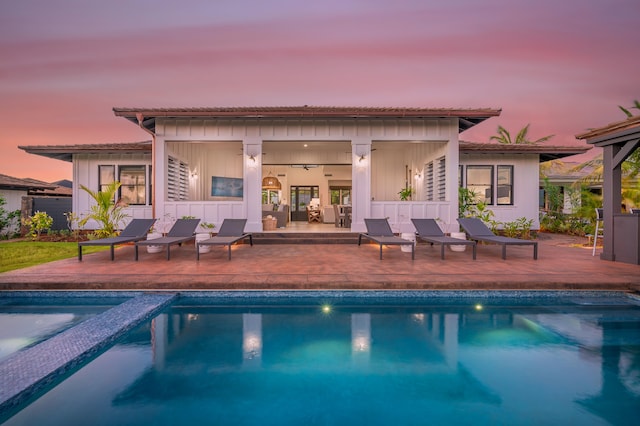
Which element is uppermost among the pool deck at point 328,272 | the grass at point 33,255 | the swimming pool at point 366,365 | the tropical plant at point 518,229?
the tropical plant at point 518,229

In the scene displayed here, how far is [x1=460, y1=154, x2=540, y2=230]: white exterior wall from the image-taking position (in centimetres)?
1171

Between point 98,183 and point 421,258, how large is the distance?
1200cm

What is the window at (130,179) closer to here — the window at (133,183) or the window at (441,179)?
the window at (133,183)

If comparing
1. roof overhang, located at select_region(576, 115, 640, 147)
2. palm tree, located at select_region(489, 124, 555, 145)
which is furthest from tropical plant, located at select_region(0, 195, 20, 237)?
palm tree, located at select_region(489, 124, 555, 145)

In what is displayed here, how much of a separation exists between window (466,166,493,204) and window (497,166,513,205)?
386 mm

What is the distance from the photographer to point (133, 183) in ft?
37.4

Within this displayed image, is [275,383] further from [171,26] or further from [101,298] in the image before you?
[171,26]

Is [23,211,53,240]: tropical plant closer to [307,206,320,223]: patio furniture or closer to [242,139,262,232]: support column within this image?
[242,139,262,232]: support column

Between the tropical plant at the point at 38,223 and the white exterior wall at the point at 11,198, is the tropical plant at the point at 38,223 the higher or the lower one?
the lower one

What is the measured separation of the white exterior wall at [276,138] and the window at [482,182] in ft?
9.51

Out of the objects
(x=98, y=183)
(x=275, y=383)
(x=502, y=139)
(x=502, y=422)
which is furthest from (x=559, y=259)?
(x=502, y=139)

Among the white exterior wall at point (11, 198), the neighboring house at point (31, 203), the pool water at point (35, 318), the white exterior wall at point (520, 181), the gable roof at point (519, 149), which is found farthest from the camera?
the white exterior wall at point (11, 198)

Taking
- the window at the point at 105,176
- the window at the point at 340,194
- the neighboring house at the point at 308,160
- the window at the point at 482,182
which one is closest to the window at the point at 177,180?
the neighboring house at the point at 308,160

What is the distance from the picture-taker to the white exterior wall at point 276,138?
9.43 meters
